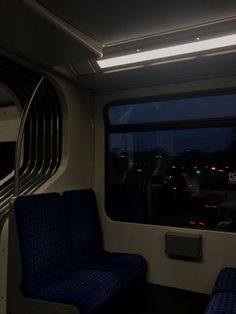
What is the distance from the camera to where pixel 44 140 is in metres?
3.39

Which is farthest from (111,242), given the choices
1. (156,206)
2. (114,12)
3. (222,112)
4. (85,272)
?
(114,12)

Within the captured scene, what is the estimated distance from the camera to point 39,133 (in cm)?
342

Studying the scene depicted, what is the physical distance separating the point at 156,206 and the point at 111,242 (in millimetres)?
665

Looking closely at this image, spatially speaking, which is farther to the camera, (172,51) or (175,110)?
(175,110)

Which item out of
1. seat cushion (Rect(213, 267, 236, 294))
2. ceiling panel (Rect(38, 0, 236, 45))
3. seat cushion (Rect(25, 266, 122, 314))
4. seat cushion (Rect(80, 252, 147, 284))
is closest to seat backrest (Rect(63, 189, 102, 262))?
seat cushion (Rect(80, 252, 147, 284))

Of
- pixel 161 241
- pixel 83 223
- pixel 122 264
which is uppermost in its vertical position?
pixel 83 223

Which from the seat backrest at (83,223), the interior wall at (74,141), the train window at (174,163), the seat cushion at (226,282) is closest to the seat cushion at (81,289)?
the seat backrest at (83,223)

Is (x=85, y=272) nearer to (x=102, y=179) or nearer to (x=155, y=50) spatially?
(x=102, y=179)

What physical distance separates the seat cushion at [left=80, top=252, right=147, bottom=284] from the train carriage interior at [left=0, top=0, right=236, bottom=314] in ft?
0.05

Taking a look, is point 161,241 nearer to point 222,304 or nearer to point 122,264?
point 122,264

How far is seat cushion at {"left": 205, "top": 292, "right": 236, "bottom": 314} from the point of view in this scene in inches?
76.4

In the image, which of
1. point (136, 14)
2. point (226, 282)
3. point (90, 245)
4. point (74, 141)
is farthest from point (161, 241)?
point (136, 14)

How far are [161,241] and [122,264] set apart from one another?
54 centimetres

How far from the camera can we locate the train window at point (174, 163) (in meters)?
3.06
